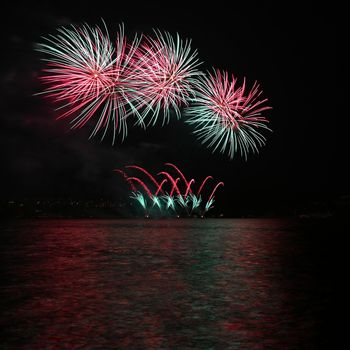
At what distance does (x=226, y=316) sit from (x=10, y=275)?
13.9 m

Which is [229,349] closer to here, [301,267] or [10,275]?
[10,275]

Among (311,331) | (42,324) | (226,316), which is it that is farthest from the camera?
(226,316)

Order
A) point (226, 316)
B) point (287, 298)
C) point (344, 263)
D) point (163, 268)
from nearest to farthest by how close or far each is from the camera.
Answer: point (226, 316)
point (287, 298)
point (163, 268)
point (344, 263)

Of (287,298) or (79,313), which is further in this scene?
(287,298)

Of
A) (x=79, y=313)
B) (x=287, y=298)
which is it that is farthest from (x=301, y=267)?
(x=79, y=313)

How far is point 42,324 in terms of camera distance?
14367 millimetres

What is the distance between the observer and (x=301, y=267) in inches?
1243

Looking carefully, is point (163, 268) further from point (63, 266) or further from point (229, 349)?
point (229, 349)

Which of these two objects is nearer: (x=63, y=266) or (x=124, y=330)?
(x=124, y=330)

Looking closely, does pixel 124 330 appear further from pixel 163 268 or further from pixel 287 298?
pixel 163 268

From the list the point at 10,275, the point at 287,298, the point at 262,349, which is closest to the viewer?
the point at 262,349

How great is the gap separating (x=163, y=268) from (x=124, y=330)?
16954mm

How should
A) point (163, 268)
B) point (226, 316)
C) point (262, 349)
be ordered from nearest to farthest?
1. point (262, 349)
2. point (226, 316)
3. point (163, 268)

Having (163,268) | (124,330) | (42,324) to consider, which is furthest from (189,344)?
(163,268)
